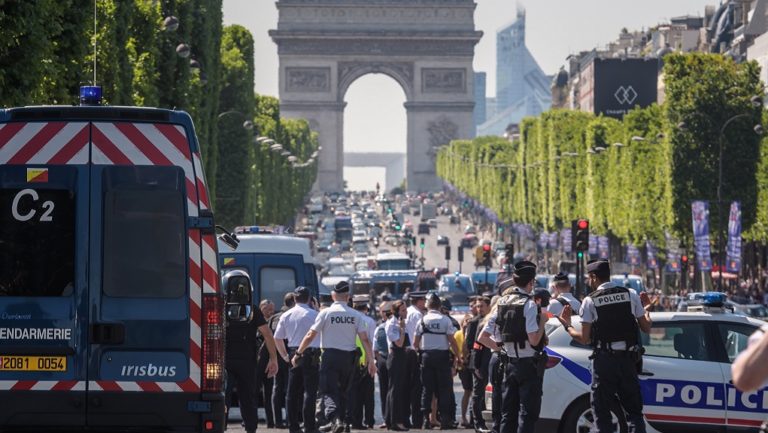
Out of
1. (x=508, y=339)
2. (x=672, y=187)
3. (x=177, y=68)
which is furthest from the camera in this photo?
(x=672, y=187)

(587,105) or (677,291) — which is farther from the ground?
(587,105)

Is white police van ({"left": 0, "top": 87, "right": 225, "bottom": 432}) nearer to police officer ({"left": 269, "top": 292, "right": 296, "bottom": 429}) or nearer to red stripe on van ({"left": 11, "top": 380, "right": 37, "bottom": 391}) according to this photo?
red stripe on van ({"left": 11, "top": 380, "right": 37, "bottom": 391})

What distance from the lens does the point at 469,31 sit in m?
187

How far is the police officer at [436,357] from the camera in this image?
2359 centimetres

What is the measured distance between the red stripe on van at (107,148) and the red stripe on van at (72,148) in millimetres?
55

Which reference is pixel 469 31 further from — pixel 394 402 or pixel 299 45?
pixel 394 402

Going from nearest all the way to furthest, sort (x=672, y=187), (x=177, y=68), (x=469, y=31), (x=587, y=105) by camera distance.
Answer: (x=177, y=68), (x=672, y=187), (x=587, y=105), (x=469, y=31)

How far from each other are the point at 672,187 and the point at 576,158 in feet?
89.4

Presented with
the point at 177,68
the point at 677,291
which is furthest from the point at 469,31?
the point at 177,68

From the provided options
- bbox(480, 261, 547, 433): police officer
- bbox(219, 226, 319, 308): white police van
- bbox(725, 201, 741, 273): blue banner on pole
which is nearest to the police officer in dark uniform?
bbox(480, 261, 547, 433): police officer

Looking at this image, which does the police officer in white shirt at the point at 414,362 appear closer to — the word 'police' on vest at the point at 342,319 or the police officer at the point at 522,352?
the word 'police' on vest at the point at 342,319

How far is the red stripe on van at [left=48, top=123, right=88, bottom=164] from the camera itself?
12.9 meters

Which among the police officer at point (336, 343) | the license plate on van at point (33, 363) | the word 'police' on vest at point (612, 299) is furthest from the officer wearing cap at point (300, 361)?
the license plate on van at point (33, 363)

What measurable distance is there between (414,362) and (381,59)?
165140 millimetres
